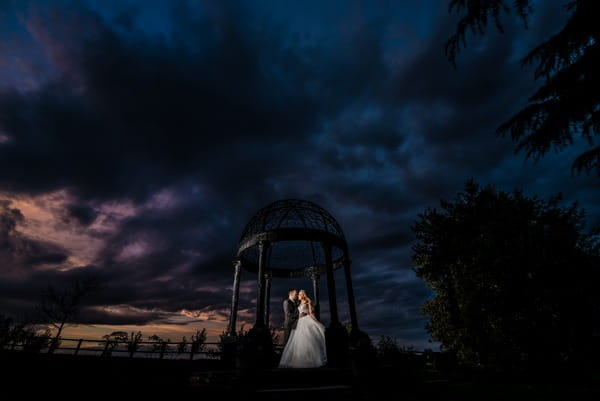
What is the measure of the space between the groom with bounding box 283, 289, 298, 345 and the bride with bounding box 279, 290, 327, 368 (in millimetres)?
726

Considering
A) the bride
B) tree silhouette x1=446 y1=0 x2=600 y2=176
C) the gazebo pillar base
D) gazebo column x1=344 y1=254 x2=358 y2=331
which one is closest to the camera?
tree silhouette x1=446 y1=0 x2=600 y2=176

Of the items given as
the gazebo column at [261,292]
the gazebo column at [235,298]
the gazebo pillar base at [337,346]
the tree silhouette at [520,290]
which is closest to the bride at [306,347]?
the gazebo pillar base at [337,346]

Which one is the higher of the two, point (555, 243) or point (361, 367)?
point (555, 243)

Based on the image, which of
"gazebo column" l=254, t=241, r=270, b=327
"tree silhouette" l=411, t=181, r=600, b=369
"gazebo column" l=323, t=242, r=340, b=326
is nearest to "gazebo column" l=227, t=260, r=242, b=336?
"gazebo column" l=254, t=241, r=270, b=327

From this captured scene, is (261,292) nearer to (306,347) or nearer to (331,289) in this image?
(306,347)

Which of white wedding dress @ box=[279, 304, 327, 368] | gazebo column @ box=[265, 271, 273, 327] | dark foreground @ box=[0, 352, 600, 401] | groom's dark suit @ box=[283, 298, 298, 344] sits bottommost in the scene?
dark foreground @ box=[0, 352, 600, 401]

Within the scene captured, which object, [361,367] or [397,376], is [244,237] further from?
[397,376]

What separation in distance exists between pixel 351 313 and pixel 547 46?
1077 cm

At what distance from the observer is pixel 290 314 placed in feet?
38.4

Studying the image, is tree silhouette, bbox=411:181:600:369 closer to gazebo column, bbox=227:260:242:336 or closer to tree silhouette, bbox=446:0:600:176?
tree silhouette, bbox=446:0:600:176

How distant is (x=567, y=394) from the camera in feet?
26.5

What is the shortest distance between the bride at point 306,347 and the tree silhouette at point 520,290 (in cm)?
708

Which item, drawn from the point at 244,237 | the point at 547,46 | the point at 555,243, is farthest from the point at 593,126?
the point at 244,237

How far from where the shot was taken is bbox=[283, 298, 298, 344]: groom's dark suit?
37.7 ft
